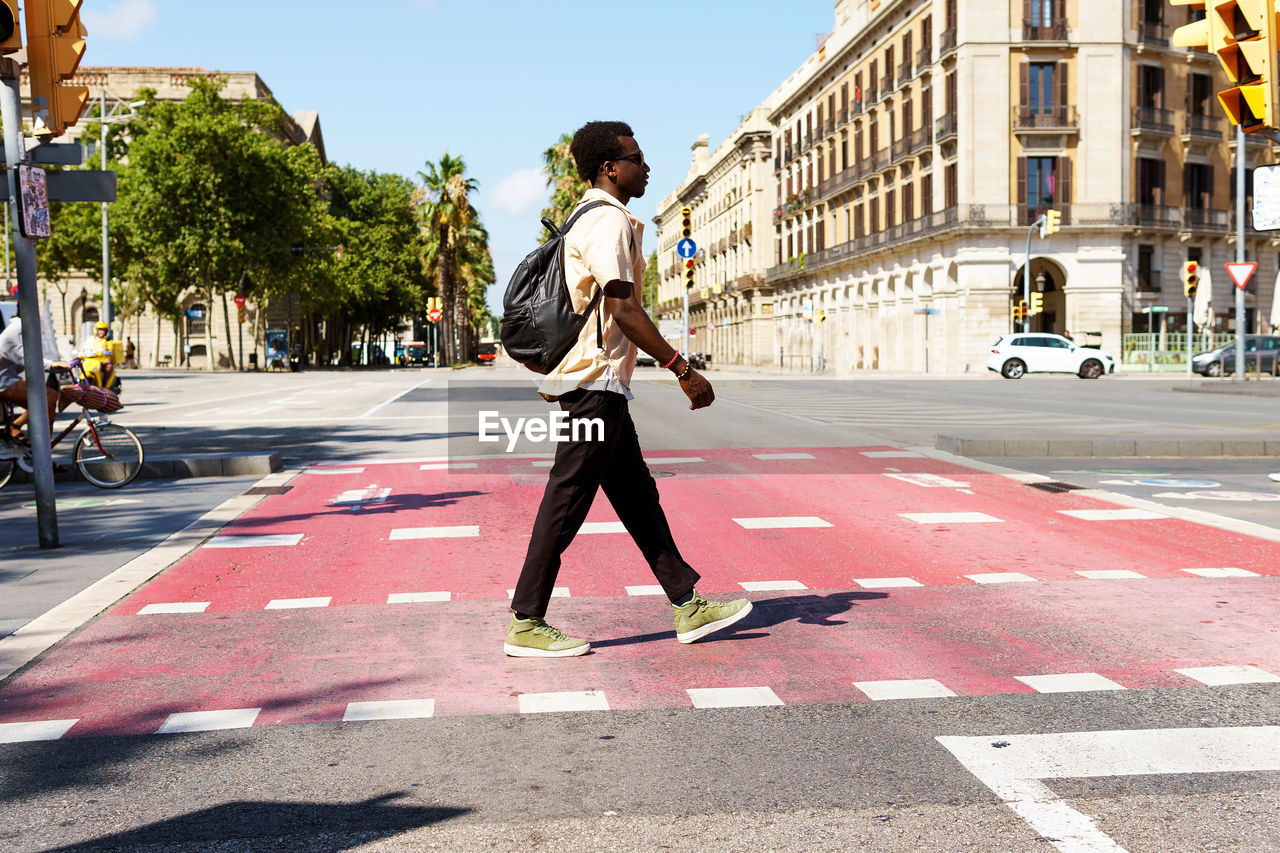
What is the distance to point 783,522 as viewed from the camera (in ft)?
28.6

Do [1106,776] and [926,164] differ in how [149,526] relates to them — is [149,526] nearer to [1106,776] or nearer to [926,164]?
[1106,776]

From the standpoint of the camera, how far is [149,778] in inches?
140

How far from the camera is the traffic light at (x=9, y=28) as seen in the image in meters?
7.05


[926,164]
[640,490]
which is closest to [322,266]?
[926,164]

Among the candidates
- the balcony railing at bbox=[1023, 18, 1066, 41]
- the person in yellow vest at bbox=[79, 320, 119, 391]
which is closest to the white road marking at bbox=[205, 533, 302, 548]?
the person in yellow vest at bbox=[79, 320, 119, 391]

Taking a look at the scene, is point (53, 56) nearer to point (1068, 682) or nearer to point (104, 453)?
point (104, 453)

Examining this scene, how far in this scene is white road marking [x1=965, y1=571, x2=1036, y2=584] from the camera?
649 cm

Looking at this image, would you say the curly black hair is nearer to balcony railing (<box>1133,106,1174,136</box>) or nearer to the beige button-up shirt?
the beige button-up shirt

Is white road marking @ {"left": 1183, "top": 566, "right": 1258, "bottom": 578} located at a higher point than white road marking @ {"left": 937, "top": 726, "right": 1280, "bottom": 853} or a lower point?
lower

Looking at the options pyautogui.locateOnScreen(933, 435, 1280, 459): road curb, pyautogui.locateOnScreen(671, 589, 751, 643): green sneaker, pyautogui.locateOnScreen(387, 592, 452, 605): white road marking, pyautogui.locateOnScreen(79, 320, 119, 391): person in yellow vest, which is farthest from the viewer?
pyautogui.locateOnScreen(79, 320, 119, 391): person in yellow vest

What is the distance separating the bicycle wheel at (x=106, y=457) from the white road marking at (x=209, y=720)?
26.3ft

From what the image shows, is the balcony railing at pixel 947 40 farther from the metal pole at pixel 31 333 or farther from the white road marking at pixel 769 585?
the white road marking at pixel 769 585

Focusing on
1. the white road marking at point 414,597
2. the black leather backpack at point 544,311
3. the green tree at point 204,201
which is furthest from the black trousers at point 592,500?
the green tree at point 204,201

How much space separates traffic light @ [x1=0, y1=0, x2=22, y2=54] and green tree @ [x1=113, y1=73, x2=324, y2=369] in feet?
173
